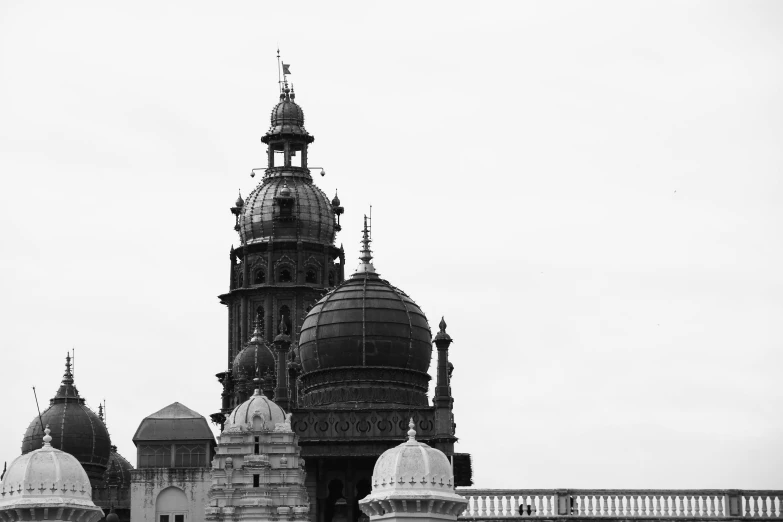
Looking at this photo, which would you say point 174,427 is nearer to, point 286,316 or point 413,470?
point 286,316

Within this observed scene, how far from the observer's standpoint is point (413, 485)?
6619cm

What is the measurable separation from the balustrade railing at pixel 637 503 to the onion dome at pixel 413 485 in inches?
684

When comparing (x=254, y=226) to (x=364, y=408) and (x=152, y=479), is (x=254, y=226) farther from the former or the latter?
(x=364, y=408)

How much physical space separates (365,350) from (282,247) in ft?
119

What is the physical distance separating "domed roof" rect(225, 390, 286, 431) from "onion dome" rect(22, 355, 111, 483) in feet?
61.5

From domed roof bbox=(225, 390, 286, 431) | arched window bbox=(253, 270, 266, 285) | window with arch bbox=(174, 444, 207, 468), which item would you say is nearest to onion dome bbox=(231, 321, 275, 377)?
window with arch bbox=(174, 444, 207, 468)

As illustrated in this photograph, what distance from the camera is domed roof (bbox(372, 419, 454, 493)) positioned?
6625cm

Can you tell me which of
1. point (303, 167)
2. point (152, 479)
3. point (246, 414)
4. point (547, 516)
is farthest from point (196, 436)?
point (303, 167)

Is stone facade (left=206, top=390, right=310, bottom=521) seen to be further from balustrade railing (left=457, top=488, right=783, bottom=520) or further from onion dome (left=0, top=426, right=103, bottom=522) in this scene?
onion dome (left=0, top=426, right=103, bottom=522)

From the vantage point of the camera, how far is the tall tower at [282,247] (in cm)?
13100

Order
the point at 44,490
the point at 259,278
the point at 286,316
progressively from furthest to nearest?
→ the point at 259,278 → the point at 286,316 → the point at 44,490

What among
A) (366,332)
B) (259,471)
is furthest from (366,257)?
(259,471)

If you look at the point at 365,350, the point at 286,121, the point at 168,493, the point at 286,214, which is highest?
the point at 286,121

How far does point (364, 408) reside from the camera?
94.2 meters
